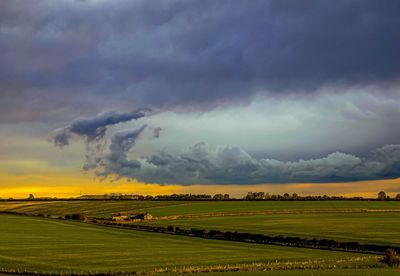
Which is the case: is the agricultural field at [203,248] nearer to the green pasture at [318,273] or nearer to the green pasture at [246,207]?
the green pasture at [318,273]

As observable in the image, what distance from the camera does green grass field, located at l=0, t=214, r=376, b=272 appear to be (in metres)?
59.9

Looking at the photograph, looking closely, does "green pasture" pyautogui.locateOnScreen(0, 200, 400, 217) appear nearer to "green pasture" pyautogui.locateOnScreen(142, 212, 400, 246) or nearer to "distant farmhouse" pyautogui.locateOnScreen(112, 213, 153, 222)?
"distant farmhouse" pyautogui.locateOnScreen(112, 213, 153, 222)

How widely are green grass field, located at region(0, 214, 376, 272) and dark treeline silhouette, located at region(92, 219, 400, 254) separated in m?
5.10

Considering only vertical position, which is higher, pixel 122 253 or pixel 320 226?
pixel 320 226

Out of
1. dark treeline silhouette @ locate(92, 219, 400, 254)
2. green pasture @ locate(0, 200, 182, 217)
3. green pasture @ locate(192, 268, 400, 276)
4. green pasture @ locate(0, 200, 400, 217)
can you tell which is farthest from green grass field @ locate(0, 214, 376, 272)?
green pasture @ locate(0, 200, 182, 217)

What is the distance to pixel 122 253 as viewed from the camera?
71.1m

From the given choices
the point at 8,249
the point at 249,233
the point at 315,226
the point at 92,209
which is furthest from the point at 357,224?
the point at 92,209

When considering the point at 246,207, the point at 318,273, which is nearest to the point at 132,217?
the point at 246,207

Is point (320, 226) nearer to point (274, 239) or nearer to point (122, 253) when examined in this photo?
point (274, 239)

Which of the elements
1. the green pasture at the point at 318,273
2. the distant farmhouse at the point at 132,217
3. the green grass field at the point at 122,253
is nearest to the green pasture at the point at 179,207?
the distant farmhouse at the point at 132,217

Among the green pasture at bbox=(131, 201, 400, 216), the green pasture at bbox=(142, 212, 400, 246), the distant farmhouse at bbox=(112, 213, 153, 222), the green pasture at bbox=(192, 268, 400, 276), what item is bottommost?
the green pasture at bbox=(192, 268, 400, 276)

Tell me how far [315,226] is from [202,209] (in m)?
56.9

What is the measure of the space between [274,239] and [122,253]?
32677mm

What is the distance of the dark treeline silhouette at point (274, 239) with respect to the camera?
8189cm
